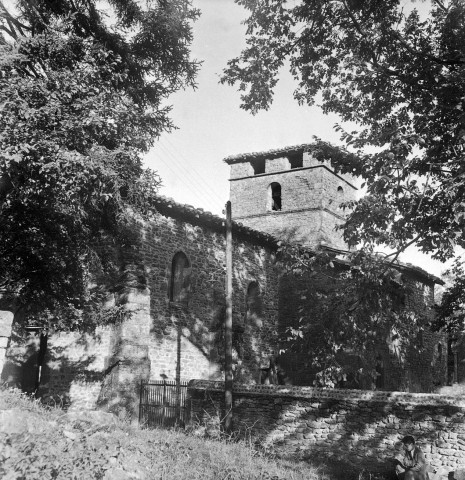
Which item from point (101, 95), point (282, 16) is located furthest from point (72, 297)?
point (282, 16)

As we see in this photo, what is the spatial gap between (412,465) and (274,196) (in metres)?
20.1

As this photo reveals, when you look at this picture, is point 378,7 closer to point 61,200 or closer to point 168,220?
point 61,200

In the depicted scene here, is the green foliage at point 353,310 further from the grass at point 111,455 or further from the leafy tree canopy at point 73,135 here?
→ the leafy tree canopy at point 73,135

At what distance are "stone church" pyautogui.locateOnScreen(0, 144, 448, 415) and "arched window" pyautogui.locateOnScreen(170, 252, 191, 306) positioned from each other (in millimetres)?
34

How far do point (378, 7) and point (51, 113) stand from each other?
6916mm

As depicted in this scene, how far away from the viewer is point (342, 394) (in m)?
10.6

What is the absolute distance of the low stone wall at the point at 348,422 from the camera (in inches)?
370

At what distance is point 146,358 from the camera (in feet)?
43.2

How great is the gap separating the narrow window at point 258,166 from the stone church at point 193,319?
1508 mm

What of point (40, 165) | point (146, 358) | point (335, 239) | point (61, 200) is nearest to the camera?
point (40, 165)

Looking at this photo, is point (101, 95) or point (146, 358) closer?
point (101, 95)

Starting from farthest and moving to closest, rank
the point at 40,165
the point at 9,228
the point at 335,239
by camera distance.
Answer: the point at 335,239 < the point at 9,228 < the point at 40,165

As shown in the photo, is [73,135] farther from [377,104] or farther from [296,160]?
[296,160]

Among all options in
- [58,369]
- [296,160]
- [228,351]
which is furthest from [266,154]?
[58,369]
